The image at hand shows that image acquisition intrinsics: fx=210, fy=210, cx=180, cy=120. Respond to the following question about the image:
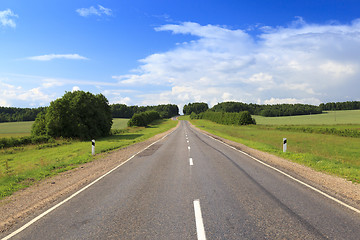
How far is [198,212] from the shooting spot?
5129 mm

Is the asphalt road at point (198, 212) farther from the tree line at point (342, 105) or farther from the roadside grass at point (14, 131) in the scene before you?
the tree line at point (342, 105)

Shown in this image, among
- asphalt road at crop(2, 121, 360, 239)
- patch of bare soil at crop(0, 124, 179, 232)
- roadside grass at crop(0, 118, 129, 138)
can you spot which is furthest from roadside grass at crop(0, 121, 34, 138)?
asphalt road at crop(2, 121, 360, 239)

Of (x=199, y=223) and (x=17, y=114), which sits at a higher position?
(x=17, y=114)

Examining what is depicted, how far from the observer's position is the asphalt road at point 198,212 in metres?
4.24

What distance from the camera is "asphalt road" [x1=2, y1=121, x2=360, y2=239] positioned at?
4242mm

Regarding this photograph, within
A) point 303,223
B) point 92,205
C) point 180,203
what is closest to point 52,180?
point 92,205

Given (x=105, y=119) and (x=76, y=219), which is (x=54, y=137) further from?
(x=76, y=219)

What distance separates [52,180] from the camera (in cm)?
904

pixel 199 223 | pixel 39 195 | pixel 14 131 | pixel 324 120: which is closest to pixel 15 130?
pixel 14 131

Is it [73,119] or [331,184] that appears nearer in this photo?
[331,184]

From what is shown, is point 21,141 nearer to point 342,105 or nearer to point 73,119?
point 73,119

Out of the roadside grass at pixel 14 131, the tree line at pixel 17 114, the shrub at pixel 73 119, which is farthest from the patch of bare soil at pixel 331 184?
the tree line at pixel 17 114

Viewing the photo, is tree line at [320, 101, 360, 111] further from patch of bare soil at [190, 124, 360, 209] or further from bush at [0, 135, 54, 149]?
bush at [0, 135, 54, 149]

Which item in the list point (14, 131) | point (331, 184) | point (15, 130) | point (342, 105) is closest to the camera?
point (331, 184)
